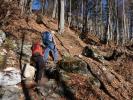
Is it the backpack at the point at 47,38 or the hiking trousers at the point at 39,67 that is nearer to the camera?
the hiking trousers at the point at 39,67

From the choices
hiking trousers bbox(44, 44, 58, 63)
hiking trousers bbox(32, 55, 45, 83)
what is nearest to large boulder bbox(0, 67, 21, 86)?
hiking trousers bbox(32, 55, 45, 83)

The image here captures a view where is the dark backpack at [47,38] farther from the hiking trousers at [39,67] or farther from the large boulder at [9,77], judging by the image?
the large boulder at [9,77]

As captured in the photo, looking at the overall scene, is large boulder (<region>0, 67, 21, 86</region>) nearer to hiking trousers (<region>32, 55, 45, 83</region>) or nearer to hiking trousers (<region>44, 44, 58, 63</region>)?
hiking trousers (<region>32, 55, 45, 83</region>)

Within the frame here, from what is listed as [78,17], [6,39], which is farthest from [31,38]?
[78,17]

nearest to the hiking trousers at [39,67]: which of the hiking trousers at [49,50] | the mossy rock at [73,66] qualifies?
the hiking trousers at [49,50]

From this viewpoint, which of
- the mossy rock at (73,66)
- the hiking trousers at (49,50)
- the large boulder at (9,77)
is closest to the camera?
the large boulder at (9,77)

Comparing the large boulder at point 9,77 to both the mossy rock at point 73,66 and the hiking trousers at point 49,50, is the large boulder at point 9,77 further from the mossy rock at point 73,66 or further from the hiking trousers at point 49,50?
the mossy rock at point 73,66

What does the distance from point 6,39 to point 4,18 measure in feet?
5.26

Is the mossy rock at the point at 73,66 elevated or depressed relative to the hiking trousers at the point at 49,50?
depressed

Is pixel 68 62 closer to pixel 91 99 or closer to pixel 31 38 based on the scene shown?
pixel 91 99

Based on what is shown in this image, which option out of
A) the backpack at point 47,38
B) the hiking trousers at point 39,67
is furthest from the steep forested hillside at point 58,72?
the backpack at point 47,38

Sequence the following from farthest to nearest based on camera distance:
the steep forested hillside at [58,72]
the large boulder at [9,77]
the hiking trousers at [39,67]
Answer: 1. the hiking trousers at [39,67]
2. the large boulder at [9,77]
3. the steep forested hillside at [58,72]

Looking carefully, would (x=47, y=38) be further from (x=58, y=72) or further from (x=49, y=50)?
(x=58, y=72)

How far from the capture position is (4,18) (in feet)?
55.5
